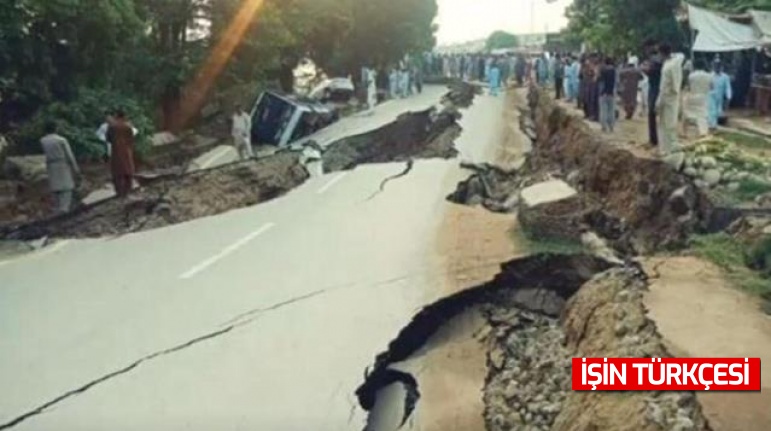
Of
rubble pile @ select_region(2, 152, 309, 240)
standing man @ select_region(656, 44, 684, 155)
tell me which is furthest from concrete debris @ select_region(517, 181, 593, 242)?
rubble pile @ select_region(2, 152, 309, 240)

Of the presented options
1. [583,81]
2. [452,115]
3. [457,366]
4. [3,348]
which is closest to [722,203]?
[457,366]

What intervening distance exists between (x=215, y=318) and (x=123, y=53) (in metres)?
12.7

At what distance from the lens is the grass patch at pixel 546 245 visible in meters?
7.81

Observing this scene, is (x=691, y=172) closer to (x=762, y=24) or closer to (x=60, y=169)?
(x=60, y=169)

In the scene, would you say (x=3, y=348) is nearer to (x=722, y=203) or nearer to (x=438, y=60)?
(x=722, y=203)

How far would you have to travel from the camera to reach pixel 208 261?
7.83 meters

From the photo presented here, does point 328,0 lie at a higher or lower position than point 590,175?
higher

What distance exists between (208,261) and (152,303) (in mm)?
1369

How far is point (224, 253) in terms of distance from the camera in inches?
322

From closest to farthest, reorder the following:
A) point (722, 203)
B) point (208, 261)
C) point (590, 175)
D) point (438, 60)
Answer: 1. point (208, 261)
2. point (722, 203)
3. point (590, 175)
4. point (438, 60)

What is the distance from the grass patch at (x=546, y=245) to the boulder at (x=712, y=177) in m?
2.13

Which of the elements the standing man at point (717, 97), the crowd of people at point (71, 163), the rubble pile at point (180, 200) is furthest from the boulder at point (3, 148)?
the standing man at point (717, 97)

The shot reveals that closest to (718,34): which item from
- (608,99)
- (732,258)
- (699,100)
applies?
(608,99)

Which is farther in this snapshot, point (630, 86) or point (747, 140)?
point (630, 86)
